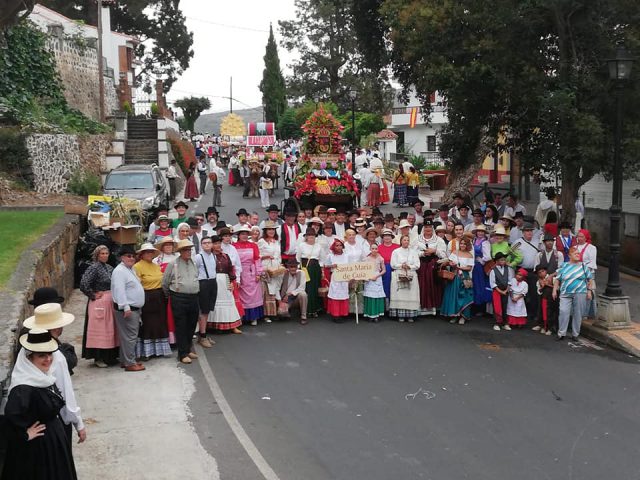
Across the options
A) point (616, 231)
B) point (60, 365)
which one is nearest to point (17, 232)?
point (60, 365)

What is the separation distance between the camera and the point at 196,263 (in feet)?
36.9

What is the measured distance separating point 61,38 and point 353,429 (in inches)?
1277

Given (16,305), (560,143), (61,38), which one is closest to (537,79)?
(560,143)

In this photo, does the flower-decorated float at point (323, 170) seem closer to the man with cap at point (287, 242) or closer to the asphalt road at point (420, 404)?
the man with cap at point (287, 242)

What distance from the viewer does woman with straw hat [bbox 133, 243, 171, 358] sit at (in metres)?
10.4

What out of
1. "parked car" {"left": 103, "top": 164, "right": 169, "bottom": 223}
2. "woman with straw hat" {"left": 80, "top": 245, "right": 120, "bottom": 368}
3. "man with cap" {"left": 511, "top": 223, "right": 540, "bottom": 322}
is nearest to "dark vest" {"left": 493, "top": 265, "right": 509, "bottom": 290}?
"man with cap" {"left": 511, "top": 223, "right": 540, "bottom": 322}

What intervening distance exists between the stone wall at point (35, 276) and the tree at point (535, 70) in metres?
8.32

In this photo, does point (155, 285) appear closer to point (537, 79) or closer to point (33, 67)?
point (537, 79)

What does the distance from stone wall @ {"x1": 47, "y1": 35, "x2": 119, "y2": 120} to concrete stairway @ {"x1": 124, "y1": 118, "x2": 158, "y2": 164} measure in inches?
97.8

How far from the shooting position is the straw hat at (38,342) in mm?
5508

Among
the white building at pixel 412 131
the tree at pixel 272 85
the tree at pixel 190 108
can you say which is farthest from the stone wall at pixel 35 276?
the tree at pixel 272 85

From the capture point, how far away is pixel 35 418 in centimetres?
547

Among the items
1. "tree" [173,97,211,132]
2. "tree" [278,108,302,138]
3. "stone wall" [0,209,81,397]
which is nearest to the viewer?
"stone wall" [0,209,81,397]

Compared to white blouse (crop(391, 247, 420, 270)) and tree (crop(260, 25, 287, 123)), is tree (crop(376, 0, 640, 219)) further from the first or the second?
tree (crop(260, 25, 287, 123))
